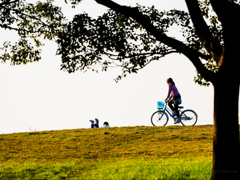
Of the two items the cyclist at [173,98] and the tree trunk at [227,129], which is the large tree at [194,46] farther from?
the cyclist at [173,98]

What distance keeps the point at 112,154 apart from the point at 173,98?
5.77 metres

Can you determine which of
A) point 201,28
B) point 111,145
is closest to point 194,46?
point 201,28

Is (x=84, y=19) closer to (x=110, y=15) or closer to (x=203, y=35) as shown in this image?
(x=110, y=15)

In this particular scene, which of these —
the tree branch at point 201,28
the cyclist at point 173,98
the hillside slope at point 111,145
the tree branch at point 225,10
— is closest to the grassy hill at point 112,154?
the hillside slope at point 111,145

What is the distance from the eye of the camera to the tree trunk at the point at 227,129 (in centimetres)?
727

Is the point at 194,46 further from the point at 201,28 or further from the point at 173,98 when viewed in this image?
the point at 173,98

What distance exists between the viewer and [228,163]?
289 inches

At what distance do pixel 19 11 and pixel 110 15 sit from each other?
528 centimetres

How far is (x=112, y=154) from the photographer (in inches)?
496

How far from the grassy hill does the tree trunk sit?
53.1 inches

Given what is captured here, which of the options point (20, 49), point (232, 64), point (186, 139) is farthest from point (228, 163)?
point (20, 49)

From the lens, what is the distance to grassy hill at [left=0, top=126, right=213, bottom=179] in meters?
9.19

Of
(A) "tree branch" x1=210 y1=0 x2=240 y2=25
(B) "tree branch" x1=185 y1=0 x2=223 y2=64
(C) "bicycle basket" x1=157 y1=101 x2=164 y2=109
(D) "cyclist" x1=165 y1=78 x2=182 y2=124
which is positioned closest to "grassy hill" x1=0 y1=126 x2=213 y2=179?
(D) "cyclist" x1=165 y1=78 x2=182 y2=124

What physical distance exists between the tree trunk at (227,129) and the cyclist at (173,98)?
9259 mm
